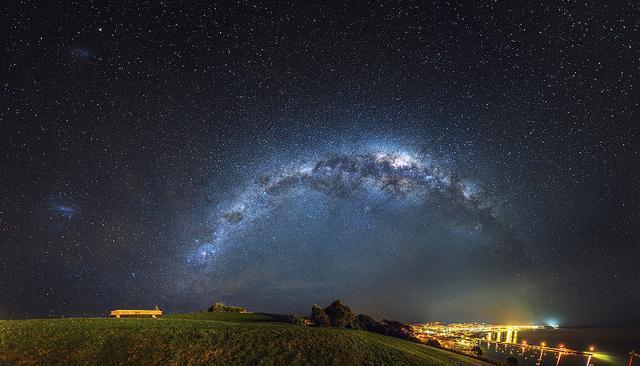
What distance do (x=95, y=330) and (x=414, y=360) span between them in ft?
66.6

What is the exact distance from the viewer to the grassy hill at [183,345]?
68.1ft

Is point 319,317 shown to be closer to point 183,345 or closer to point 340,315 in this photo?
point 340,315

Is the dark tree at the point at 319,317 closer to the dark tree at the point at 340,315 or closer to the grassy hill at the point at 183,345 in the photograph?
the dark tree at the point at 340,315

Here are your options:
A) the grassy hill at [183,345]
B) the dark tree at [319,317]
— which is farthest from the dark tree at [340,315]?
the grassy hill at [183,345]

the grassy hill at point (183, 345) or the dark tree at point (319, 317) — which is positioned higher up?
the dark tree at point (319, 317)

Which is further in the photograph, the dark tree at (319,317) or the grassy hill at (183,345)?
the dark tree at (319,317)

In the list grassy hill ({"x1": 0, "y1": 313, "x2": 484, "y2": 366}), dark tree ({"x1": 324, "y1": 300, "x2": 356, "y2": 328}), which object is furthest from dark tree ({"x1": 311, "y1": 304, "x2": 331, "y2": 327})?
grassy hill ({"x1": 0, "y1": 313, "x2": 484, "y2": 366})

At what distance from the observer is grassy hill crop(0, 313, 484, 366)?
20.8 meters

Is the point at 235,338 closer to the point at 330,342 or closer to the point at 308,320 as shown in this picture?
the point at 330,342

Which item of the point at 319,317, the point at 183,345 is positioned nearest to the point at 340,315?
the point at 319,317

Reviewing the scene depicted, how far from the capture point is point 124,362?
805 inches

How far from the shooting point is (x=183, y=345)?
22.4m

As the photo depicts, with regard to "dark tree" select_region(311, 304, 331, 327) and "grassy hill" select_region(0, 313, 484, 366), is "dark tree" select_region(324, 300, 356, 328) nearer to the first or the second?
"dark tree" select_region(311, 304, 331, 327)

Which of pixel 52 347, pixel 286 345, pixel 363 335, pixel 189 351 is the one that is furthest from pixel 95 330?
pixel 363 335
